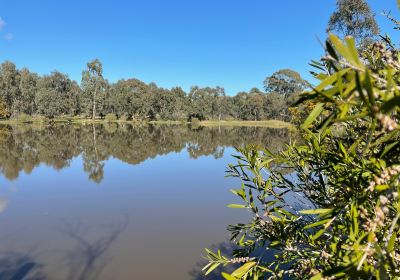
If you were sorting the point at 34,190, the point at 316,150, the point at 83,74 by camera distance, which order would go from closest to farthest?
the point at 316,150, the point at 34,190, the point at 83,74

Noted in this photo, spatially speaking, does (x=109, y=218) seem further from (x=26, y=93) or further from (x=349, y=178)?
(x=26, y=93)

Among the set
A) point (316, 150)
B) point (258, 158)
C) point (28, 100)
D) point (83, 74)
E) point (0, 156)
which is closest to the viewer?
point (316, 150)

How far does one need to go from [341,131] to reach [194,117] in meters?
92.8

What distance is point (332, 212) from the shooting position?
3.96 ft

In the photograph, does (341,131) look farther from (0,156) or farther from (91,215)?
(0,156)

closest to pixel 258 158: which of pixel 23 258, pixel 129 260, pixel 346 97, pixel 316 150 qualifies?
pixel 316 150

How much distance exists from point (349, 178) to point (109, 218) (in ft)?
35.2

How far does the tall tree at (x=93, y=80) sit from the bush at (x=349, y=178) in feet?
302

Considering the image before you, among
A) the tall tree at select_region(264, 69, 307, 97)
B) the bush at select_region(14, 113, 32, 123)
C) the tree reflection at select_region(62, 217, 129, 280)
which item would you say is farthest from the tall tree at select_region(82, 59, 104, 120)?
the tree reflection at select_region(62, 217, 129, 280)

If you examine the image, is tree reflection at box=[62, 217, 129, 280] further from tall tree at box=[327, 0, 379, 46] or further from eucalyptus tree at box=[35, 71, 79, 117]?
eucalyptus tree at box=[35, 71, 79, 117]

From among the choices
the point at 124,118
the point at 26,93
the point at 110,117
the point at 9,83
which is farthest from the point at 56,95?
the point at 124,118

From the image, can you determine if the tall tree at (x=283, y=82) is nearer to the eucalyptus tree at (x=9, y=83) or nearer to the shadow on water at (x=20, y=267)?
the eucalyptus tree at (x=9, y=83)

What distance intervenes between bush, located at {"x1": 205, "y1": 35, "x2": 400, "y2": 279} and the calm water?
4.37 feet

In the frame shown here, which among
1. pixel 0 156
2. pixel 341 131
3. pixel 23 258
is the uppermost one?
pixel 341 131
